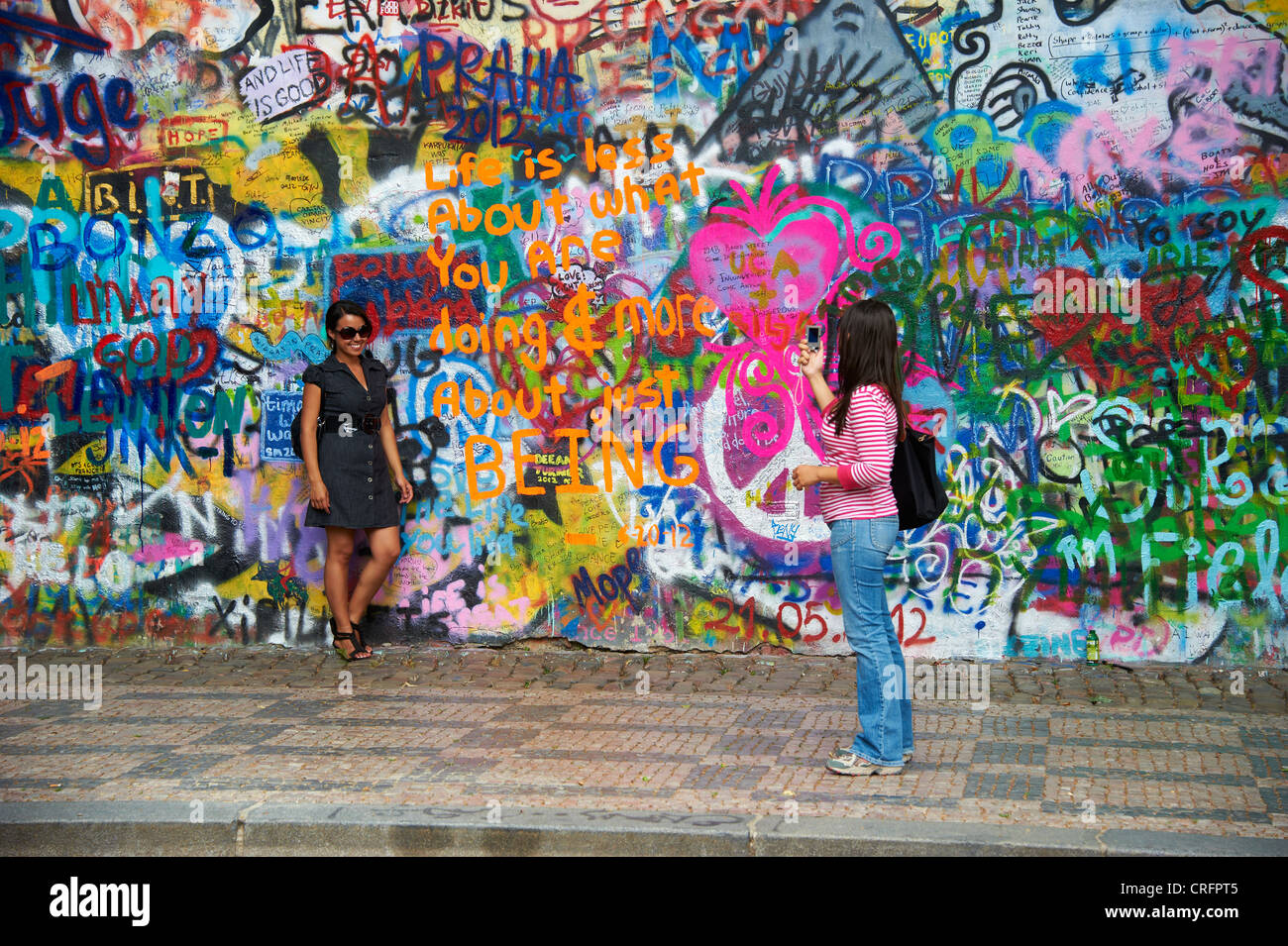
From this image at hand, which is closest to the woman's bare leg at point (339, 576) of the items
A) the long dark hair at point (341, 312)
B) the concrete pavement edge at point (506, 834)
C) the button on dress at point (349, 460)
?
the button on dress at point (349, 460)

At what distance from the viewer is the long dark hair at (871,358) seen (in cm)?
525

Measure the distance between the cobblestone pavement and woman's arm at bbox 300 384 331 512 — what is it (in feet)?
3.12

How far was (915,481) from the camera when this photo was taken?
5.19 m

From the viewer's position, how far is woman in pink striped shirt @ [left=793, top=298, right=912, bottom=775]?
17.0ft

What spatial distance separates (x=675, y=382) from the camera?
7512mm

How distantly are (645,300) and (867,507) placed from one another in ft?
8.90

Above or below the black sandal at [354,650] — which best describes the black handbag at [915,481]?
above

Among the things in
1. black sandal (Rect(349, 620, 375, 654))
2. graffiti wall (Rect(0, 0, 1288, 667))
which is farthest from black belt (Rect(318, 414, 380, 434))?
black sandal (Rect(349, 620, 375, 654))

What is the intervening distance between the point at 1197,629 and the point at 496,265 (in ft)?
14.2

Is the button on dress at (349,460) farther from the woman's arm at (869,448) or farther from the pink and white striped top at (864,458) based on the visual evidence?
the woman's arm at (869,448)

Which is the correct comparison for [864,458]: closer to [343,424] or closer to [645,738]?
[645,738]

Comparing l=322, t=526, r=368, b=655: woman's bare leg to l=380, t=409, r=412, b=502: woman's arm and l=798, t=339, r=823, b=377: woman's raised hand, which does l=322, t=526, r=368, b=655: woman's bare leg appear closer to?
l=380, t=409, r=412, b=502: woman's arm

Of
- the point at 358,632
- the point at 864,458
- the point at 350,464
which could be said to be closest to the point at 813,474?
the point at 864,458

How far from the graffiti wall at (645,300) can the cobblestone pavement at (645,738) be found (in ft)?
1.38
